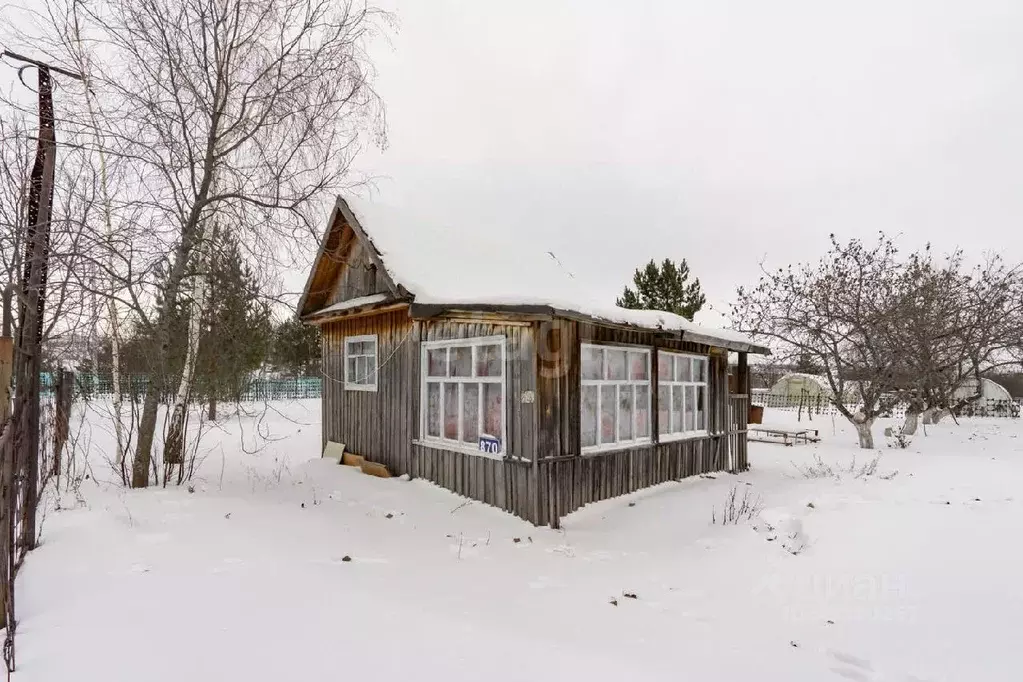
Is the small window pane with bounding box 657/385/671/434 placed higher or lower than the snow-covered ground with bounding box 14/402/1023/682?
higher

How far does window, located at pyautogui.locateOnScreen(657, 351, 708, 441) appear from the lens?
1007 centimetres

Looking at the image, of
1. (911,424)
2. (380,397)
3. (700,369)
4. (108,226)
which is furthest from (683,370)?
(911,424)

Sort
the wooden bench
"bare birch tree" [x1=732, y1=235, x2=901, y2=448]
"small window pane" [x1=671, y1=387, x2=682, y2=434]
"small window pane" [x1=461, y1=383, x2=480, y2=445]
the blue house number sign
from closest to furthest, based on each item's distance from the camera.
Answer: the blue house number sign → "small window pane" [x1=461, y1=383, x2=480, y2=445] → "small window pane" [x1=671, y1=387, x2=682, y2=434] → "bare birch tree" [x1=732, y1=235, x2=901, y2=448] → the wooden bench

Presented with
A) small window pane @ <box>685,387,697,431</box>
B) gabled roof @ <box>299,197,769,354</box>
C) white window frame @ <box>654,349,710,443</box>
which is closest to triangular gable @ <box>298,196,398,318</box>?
gabled roof @ <box>299,197,769,354</box>

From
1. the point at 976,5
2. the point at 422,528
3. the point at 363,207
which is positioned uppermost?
the point at 976,5

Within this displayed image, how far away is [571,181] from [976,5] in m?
19.1

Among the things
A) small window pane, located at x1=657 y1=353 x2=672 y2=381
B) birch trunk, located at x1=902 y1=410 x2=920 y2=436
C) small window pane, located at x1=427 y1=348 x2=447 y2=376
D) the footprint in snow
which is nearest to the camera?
the footprint in snow

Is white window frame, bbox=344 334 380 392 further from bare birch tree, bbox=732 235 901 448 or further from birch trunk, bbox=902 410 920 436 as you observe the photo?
birch trunk, bbox=902 410 920 436

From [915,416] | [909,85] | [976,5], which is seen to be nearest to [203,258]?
[976,5]

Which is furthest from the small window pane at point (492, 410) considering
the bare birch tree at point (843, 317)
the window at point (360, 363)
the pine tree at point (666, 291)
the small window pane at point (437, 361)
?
the pine tree at point (666, 291)

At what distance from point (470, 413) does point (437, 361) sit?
1.13 metres

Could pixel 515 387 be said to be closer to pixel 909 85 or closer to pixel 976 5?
pixel 976 5

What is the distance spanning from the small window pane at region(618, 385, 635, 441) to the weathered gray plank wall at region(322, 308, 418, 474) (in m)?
3.43

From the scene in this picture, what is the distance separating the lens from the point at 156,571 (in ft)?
15.1
